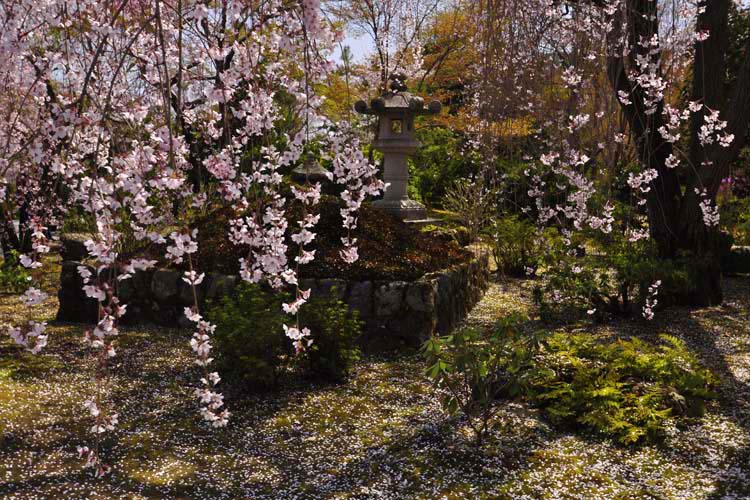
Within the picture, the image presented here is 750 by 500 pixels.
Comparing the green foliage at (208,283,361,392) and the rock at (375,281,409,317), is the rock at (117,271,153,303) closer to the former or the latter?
the green foliage at (208,283,361,392)

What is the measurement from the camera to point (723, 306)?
650 centimetres

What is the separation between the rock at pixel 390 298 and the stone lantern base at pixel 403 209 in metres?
3.10

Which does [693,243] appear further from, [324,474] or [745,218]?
[324,474]

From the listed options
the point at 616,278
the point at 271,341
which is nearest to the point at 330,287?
the point at 271,341

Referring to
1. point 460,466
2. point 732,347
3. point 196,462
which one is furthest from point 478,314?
point 196,462

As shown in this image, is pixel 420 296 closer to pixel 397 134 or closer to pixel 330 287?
pixel 330 287

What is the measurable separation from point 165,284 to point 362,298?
5.56 feet

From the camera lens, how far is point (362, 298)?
505cm

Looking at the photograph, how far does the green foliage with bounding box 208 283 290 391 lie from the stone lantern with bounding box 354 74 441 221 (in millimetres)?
4145

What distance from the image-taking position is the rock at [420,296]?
4961mm

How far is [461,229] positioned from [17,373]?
5822 millimetres

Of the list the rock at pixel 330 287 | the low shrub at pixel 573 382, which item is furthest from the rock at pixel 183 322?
the low shrub at pixel 573 382

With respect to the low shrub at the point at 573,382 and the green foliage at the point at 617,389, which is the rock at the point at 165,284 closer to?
the low shrub at the point at 573,382

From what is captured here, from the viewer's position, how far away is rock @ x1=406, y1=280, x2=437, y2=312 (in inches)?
195
